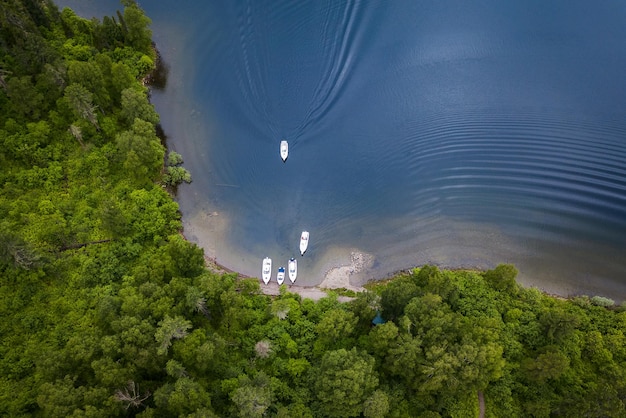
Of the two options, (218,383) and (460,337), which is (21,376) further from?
(460,337)

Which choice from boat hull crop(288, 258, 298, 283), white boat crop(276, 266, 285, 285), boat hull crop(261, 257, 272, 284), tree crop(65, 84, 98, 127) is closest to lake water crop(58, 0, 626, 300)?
boat hull crop(288, 258, 298, 283)

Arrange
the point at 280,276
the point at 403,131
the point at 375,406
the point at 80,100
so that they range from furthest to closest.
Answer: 1. the point at 403,131
2. the point at 80,100
3. the point at 280,276
4. the point at 375,406

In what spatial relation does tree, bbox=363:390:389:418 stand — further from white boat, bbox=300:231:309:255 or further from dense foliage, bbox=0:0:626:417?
white boat, bbox=300:231:309:255

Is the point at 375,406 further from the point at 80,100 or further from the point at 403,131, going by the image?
the point at 80,100

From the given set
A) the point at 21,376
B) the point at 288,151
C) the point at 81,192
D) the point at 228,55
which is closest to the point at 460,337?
the point at 288,151

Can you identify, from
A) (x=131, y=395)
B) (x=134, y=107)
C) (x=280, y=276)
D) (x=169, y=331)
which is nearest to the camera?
(x=131, y=395)

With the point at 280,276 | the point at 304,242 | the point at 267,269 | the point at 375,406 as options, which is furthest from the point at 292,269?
the point at 375,406
